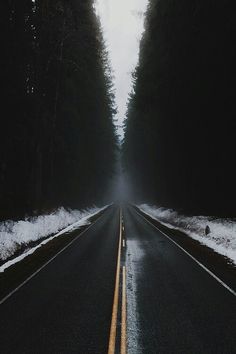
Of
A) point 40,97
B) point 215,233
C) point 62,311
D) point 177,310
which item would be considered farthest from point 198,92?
point 62,311

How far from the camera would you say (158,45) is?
25.8 meters

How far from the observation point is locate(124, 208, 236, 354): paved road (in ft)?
21.1

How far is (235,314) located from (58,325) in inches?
146

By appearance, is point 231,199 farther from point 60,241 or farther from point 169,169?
point 169,169

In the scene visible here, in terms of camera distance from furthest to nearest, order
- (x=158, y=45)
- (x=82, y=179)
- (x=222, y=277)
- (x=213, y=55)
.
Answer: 1. (x=82, y=179)
2. (x=158, y=45)
3. (x=213, y=55)
4. (x=222, y=277)

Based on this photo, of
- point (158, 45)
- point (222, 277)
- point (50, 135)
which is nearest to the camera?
point (222, 277)

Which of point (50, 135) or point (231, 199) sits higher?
point (50, 135)

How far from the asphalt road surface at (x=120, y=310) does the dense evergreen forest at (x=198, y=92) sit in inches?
376

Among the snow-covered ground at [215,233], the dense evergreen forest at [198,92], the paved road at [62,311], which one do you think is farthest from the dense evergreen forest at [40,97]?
the snow-covered ground at [215,233]

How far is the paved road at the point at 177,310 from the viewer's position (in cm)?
642

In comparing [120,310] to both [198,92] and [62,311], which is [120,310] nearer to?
[62,311]

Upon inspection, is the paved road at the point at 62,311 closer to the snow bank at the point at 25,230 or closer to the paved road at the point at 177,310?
the paved road at the point at 177,310

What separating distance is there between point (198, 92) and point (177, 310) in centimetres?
1542

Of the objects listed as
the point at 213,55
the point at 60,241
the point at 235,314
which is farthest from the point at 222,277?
the point at 213,55
